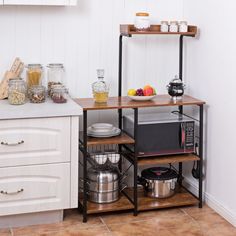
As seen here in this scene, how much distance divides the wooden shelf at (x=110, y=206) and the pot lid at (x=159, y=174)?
23 cm

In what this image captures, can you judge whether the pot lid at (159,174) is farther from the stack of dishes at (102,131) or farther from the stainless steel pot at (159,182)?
the stack of dishes at (102,131)

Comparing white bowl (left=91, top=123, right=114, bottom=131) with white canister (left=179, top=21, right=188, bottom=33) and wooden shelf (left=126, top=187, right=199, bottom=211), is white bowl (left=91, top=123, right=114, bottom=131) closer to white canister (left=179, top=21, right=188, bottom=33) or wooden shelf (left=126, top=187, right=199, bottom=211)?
wooden shelf (left=126, top=187, right=199, bottom=211)

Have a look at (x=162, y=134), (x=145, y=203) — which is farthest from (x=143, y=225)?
(x=162, y=134)

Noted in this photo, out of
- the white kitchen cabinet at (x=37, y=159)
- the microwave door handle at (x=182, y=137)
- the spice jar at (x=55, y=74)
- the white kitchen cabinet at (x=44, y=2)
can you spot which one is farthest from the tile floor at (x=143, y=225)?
the white kitchen cabinet at (x=44, y=2)

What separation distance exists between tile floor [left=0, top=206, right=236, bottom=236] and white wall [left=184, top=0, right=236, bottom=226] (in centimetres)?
13

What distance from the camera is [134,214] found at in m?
3.49

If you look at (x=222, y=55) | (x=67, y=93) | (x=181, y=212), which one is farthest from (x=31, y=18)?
(x=181, y=212)

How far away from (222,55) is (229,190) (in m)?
0.84

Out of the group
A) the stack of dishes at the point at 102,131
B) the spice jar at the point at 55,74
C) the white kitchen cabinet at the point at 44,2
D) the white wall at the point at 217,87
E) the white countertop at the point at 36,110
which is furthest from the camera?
the spice jar at the point at 55,74

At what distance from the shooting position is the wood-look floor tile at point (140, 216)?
3.42 metres

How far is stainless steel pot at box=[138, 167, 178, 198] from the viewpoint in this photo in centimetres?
362

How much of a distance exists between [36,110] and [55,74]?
50 centimetres

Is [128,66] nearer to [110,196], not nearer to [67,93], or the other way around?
[67,93]

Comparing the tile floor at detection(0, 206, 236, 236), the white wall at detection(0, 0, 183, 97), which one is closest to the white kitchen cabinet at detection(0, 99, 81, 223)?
the tile floor at detection(0, 206, 236, 236)
